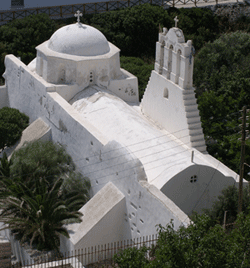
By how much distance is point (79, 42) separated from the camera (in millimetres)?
→ 26609

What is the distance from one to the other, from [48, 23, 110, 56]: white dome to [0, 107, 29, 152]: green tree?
4068mm

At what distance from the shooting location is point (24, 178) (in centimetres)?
2331

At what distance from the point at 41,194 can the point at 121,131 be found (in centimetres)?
446

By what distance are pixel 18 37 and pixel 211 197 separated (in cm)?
2287

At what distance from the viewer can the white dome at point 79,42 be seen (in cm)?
2664

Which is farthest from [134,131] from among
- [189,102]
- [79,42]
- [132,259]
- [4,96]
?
[4,96]

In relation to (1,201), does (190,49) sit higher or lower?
higher

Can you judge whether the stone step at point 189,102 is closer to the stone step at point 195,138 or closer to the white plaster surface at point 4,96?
the stone step at point 195,138

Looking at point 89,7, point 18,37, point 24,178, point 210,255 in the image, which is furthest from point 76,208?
point 89,7

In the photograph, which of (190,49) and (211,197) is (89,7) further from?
(211,197)

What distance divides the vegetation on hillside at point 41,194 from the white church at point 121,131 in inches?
20.7

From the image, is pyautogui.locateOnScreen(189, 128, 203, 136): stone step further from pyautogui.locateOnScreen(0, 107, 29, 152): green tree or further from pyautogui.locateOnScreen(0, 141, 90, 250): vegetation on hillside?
pyautogui.locateOnScreen(0, 107, 29, 152): green tree

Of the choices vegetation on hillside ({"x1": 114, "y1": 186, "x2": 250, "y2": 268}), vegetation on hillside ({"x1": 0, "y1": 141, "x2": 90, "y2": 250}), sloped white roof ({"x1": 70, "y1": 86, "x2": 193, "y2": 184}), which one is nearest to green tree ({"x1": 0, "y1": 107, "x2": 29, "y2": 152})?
vegetation on hillside ({"x1": 0, "y1": 141, "x2": 90, "y2": 250})

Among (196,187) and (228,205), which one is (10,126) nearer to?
(196,187)
